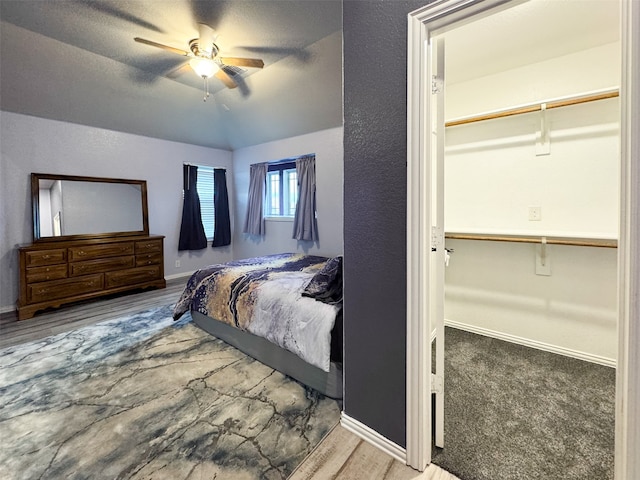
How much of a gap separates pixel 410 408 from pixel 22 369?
9.65 feet

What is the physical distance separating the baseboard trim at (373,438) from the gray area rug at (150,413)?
0.43 ft

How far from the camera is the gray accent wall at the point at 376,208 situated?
1352 millimetres

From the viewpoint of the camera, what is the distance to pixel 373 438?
60.6 inches

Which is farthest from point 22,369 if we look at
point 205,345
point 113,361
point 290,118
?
point 290,118

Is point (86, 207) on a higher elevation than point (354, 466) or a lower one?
higher

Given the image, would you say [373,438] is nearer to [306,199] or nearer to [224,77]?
[224,77]

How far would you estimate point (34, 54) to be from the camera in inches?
116

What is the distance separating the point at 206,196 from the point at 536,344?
5.43 metres

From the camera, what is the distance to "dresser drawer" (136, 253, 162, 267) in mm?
4309

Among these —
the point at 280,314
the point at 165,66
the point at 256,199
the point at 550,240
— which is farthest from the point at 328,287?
the point at 256,199

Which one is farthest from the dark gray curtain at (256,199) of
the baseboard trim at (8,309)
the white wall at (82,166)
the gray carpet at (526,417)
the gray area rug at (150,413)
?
the gray carpet at (526,417)

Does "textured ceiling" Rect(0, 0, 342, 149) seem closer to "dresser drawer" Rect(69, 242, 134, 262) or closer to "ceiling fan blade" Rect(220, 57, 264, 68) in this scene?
"ceiling fan blade" Rect(220, 57, 264, 68)

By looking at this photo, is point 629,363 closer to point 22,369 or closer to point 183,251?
point 22,369

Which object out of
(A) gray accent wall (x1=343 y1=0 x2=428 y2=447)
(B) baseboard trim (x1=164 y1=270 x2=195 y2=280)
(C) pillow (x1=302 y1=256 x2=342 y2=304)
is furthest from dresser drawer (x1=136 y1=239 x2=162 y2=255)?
(A) gray accent wall (x1=343 y1=0 x2=428 y2=447)
